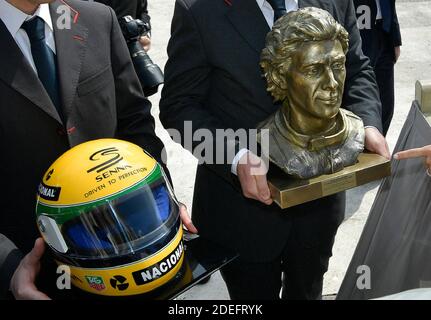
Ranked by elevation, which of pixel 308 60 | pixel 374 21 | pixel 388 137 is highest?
pixel 308 60

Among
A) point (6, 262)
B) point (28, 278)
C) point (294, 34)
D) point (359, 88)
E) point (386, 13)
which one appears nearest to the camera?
point (28, 278)

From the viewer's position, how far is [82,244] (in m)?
1.52

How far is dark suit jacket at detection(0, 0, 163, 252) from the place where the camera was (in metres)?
1.66

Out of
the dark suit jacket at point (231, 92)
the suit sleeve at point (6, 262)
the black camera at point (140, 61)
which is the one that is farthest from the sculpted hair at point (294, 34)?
the black camera at point (140, 61)

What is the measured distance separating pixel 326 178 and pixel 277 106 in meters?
0.32

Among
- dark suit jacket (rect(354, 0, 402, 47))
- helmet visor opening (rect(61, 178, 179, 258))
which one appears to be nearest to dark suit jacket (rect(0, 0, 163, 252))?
helmet visor opening (rect(61, 178, 179, 258))

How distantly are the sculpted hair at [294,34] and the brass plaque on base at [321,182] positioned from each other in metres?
0.34

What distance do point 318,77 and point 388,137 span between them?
329cm

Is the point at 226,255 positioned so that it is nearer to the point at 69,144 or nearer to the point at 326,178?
the point at 326,178

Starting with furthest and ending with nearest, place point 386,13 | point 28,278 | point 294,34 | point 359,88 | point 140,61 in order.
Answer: point 386,13, point 140,61, point 359,88, point 294,34, point 28,278

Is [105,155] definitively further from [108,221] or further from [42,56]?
[42,56]

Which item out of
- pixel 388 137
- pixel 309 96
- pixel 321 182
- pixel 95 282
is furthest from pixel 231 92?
pixel 388 137

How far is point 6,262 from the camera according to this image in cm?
157

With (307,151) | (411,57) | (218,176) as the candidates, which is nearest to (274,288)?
(218,176)
